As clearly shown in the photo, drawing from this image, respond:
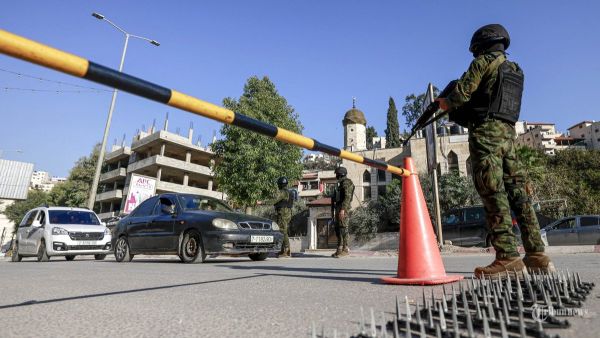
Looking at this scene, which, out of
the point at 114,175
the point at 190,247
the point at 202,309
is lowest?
the point at 202,309

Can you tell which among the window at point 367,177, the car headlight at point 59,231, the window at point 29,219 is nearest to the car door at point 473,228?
the car headlight at point 59,231

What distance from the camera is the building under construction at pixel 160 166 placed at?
44.1 metres

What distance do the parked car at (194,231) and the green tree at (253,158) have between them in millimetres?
15408

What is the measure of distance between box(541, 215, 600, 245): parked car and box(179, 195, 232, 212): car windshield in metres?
10.0

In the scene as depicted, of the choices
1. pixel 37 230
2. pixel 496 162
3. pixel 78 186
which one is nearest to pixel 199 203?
pixel 37 230

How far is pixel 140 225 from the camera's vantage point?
7.69 metres

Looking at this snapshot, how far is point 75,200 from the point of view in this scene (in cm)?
4638

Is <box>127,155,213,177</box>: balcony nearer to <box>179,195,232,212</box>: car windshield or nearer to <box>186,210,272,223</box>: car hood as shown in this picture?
<box>179,195,232,212</box>: car windshield

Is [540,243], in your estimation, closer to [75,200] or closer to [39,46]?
[39,46]

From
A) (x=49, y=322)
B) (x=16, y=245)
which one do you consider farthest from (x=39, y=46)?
(x=16, y=245)

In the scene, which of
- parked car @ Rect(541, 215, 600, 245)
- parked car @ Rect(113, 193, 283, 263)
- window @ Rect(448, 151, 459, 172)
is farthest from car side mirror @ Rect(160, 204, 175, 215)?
window @ Rect(448, 151, 459, 172)

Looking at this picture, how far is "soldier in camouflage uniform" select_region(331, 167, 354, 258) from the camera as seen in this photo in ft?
28.5

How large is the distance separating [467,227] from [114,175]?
4922cm

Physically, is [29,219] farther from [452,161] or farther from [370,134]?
[370,134]
